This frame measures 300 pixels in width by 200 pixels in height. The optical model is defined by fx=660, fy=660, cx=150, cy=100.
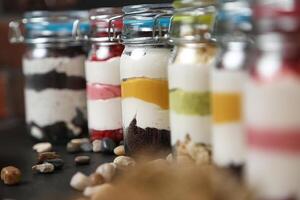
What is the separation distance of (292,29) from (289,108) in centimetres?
6

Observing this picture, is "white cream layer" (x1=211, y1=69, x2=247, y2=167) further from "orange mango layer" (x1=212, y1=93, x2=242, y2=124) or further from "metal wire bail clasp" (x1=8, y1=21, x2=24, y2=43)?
"metal wire bail clasp" (x1=8, y1=21, x2=24, y2=43)

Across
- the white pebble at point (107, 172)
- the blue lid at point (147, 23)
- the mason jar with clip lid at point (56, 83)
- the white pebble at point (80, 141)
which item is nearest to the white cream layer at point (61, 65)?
the mason jar with clip lid at point (56, 83)

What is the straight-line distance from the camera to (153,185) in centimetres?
57

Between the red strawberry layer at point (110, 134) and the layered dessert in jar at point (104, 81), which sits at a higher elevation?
the layered dessert in jar at point (104, 81)

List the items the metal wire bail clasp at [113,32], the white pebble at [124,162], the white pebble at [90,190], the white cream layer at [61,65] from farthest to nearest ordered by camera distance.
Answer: the white cream layer at [61,65] → the metal wire bail clasp at [113,32] → the white pebble at [124,162] → the white pebble at [90,190]

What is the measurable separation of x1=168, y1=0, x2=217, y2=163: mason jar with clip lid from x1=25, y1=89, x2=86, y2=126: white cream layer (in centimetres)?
38

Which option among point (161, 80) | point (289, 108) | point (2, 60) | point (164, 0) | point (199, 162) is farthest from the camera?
point (2, 60)

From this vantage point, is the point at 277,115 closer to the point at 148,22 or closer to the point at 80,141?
the point at 148,22

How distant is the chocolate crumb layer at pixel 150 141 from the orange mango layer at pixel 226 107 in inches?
8.2

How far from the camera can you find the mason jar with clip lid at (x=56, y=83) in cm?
107

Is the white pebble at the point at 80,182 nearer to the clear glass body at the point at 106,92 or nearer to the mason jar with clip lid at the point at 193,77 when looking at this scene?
the mason jar with clip lid at the point at 193,77

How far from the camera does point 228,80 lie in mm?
611

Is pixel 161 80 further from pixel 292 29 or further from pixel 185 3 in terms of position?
pixel 292 29

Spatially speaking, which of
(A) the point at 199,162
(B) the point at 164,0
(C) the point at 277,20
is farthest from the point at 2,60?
(C) the point at 277,20
